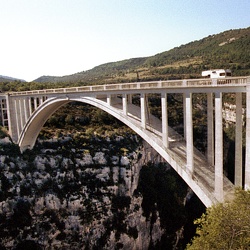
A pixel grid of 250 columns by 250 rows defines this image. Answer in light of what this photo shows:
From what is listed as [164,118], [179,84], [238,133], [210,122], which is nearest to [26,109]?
[164,118]

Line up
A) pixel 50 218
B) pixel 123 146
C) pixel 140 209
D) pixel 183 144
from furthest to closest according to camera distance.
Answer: pixel 123 146 < pixel 140 209 < pixel 50 218 < pixel 183 144

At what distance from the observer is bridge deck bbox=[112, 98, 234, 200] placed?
10828 millimetres

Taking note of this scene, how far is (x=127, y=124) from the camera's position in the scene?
48.6 ft

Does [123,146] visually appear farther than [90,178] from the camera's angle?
Yes

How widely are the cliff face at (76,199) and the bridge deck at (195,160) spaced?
12.2m

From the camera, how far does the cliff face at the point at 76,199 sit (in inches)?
883

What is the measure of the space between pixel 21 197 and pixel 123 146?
12079 mm

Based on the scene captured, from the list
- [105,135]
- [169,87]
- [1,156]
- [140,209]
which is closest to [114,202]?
[140,209]

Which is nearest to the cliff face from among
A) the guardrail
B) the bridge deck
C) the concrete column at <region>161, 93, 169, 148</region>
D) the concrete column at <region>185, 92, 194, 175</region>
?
the guardrail

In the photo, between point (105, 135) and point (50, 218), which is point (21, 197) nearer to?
point (50, 218)

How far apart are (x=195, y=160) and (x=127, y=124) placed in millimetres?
4511

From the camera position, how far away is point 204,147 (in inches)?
1218

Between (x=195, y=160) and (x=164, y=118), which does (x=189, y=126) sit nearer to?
(x=164, y=118)

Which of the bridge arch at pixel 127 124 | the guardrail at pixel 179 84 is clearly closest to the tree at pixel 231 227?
the bridge arch at pixel 127 124
